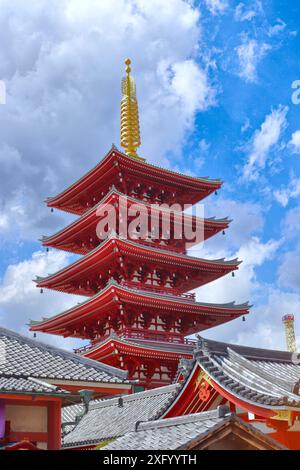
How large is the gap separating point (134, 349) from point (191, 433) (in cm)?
2252

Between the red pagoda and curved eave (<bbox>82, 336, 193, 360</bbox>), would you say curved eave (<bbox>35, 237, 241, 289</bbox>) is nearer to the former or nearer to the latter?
the red pagoda

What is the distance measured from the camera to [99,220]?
116 ft

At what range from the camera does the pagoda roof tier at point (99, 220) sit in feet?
113

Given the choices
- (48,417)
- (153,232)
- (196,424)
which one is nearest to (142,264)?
(153,232)

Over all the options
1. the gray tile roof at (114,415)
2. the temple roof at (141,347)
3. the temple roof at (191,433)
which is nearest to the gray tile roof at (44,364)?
the temple roof at (191,433)

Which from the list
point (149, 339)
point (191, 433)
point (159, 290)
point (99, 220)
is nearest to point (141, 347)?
point (149, 339)

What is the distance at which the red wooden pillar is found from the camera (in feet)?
43.0

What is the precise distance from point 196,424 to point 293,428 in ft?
17.1

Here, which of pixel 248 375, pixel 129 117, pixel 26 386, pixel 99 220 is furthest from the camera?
pixel 129 117

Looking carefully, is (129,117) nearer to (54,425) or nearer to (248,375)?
(248,375)

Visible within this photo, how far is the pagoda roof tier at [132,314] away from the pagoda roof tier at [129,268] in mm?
1753

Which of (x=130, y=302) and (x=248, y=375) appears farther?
(x=130, y=302)
